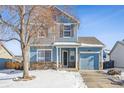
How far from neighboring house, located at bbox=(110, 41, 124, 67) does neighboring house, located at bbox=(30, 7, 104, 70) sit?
6.57 metres

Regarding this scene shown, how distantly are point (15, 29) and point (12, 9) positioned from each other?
4.92 ft

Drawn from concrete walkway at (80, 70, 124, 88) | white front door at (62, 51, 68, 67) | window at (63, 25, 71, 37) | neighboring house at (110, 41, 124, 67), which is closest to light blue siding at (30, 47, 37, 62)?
white front door at (62, 51, 68, 67)

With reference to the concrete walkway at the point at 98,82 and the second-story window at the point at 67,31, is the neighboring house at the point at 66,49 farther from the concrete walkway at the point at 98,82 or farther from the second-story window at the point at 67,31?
the concrete walkway at the point at 98,82

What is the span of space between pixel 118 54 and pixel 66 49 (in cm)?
1042

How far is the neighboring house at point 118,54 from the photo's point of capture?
122ft

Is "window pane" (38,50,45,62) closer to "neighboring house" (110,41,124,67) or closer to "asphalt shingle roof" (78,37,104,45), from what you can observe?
"asphalt shingle roof" (78,37,104,45)

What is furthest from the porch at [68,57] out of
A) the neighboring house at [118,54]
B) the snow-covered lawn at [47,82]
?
the snow-covered lawn at [47,82]

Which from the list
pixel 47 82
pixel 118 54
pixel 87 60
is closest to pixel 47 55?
pixel 87 60

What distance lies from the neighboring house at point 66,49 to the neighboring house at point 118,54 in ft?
21.5

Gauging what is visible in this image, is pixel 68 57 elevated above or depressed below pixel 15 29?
below

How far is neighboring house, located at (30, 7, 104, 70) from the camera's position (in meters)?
30.3

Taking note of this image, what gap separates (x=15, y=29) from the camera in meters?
21.4
